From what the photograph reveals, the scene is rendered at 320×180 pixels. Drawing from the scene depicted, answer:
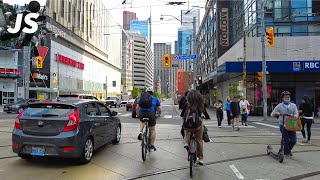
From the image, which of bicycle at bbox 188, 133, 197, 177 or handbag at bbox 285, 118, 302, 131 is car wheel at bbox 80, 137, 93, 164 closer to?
bicycle at bbox 188, 133, 197, 177

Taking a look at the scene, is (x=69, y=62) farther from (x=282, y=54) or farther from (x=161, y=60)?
(x=282, y=54)

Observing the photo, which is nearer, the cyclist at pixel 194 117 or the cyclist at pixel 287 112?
the cyclist at pixel 194 117

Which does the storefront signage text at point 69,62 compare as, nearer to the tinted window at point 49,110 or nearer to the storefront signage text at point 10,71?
the storefront signage text at point 10,71

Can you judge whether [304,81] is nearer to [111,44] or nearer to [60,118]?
[60,118]

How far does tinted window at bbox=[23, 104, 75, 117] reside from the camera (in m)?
7.21

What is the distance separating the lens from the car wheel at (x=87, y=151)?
7246 millimetres

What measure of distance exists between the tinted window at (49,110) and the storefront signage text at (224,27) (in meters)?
32.9

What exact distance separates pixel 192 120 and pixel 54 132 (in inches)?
117

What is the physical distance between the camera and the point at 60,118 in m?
7.09

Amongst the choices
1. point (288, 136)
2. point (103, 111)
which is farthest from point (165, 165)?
point (288, 136)

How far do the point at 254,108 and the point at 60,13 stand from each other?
145 feet

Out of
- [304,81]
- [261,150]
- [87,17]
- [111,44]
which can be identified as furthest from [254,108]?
[111,44]

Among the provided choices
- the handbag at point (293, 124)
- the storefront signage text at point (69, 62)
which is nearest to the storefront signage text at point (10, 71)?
the storefront signage text at point (69, 62)

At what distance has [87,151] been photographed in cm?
745
